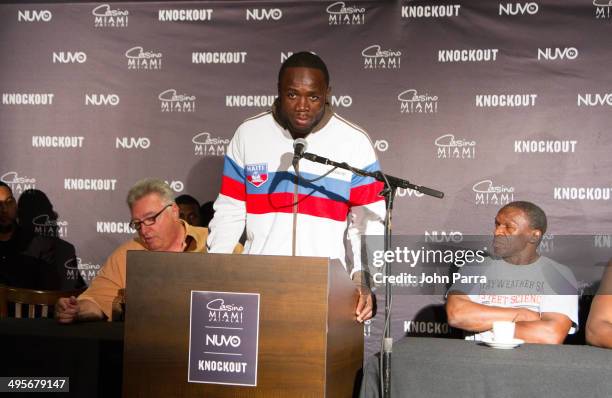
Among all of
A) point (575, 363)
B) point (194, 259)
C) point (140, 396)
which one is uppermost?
point (194, 259)

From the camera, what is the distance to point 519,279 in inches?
154

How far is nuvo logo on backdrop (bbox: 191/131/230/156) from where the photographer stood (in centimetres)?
501

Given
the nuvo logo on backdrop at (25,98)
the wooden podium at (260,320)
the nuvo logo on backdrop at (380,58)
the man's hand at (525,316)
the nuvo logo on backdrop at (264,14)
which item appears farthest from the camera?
the nuvo logo on backdrop at (25,98)

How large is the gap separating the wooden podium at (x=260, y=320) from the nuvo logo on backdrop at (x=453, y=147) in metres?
2.61

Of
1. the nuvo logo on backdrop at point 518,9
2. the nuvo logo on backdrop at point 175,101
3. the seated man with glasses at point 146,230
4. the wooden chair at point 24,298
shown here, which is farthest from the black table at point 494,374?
the nuvo logo on backdrop at point 175,101

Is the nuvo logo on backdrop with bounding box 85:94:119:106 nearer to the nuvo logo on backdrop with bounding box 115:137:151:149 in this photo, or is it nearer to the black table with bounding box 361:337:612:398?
the nuvo logo on backdrop with bounding box 115:137:151:149

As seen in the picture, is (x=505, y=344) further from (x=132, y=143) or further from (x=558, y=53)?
(x=132, y=143)

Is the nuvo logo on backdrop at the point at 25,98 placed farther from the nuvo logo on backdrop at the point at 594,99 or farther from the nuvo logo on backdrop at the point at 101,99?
the nuvo logo on backdrop at the point at 594,99

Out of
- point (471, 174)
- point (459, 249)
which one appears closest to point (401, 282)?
point (459, 249)

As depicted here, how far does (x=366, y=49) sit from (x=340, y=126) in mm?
1782

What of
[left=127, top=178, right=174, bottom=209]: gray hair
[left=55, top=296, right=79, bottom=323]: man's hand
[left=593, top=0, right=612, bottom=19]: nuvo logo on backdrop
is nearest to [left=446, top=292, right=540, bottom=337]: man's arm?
[left=127, top=178, right=174, bottom=209]: gray hair

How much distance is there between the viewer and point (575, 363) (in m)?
2.25

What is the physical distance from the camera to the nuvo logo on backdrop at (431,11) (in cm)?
476

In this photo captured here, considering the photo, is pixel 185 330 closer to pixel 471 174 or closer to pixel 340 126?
pixel 340 126
